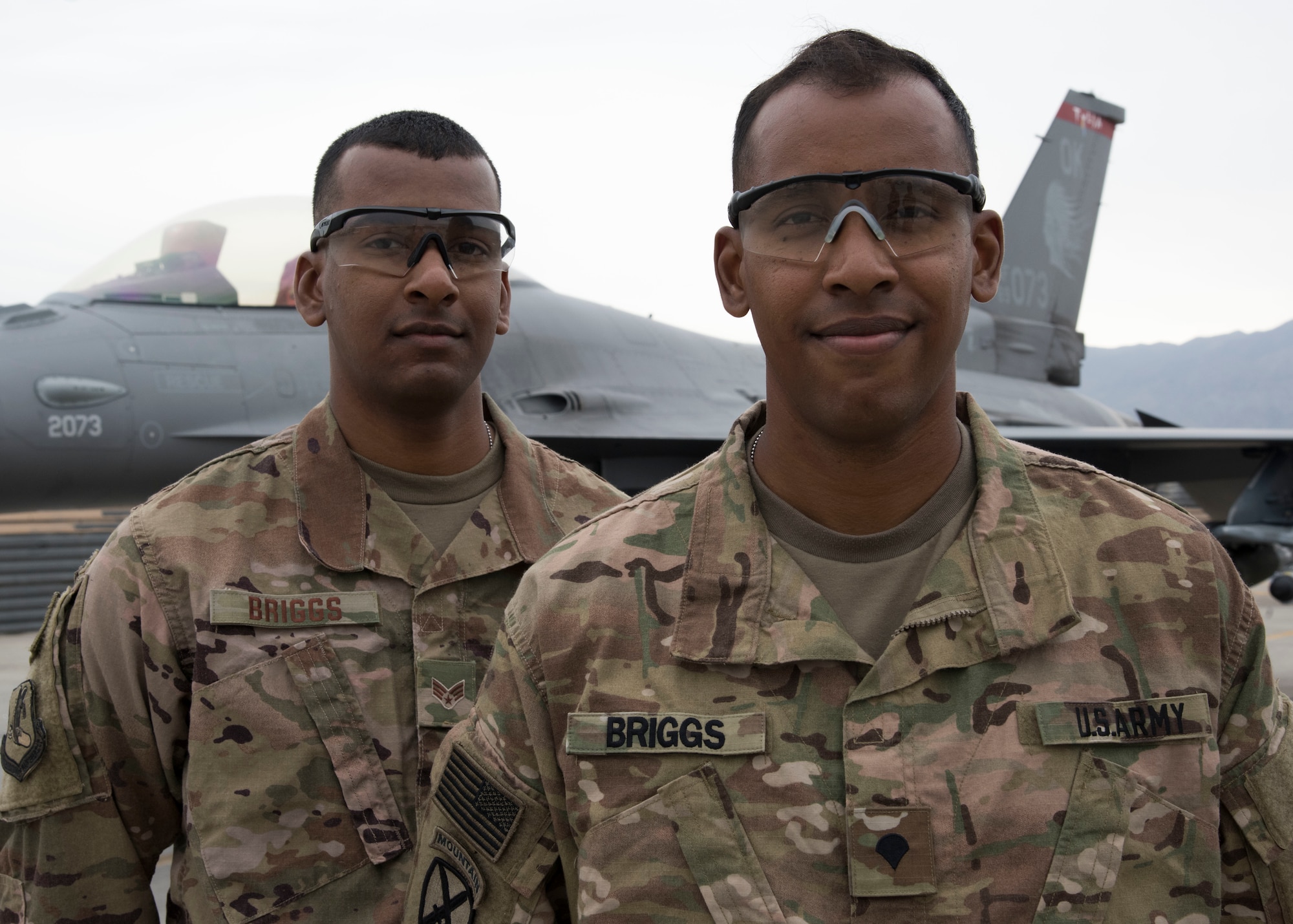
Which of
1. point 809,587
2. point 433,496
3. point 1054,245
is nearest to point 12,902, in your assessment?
point 433,496

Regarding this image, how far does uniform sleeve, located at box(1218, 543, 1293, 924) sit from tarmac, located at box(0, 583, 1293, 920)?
173 inches

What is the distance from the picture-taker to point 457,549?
2303 millimetres

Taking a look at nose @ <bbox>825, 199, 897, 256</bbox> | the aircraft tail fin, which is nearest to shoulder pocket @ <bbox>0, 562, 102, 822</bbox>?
nose @ <bbox>825, 199, 897, 256</bbox>

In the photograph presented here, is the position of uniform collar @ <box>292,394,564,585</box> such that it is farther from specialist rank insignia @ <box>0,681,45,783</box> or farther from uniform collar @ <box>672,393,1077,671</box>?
uniform collar @ <box>672,393,1077,671</box>

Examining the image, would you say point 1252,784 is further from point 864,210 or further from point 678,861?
point 864,210

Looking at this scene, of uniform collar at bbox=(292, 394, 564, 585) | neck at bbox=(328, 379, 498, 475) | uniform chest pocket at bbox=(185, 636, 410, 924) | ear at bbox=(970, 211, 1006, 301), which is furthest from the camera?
neck at bbox=(328, 379, 498, 475)

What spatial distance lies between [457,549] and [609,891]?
105 centimetres

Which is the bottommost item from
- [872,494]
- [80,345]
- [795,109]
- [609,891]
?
[80,345]

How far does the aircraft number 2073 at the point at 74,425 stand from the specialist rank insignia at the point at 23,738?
5.44m

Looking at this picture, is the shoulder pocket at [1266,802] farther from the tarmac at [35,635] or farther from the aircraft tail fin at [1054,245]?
the aircraft tail fin at [1054,245]

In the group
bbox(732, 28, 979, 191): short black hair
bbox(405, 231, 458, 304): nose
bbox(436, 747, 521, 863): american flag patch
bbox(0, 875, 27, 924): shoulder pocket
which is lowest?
bbox(0, 875, 27, 924): shoulder pocket

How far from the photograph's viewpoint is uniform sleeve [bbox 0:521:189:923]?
2059 mm

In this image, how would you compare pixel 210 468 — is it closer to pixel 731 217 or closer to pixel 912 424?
pixel 731 217

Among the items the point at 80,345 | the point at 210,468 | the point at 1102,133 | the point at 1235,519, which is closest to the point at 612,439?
the point at 80,345
